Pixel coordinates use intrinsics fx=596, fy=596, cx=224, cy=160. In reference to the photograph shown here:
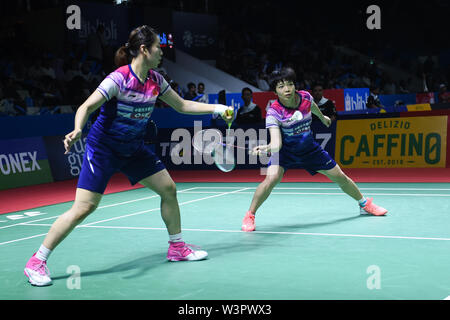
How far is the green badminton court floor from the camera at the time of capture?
160 inches

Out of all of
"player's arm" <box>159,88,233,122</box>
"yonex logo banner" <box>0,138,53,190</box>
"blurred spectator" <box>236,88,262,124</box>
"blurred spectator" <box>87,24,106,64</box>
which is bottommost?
"yonex logo banner" <box>0,138,53,190</box>

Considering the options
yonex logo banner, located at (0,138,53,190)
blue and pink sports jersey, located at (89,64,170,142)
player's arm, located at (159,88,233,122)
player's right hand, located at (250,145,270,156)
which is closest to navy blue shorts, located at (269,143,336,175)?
player's right hand, located at (250,145,270,156)

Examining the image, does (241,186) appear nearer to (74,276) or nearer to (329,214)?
(329,214)

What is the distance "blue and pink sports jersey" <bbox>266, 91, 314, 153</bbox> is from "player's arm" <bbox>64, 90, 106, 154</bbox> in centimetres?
230

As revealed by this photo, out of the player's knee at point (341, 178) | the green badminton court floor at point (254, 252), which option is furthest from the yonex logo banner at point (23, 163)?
the player's knee at point (341, 178)

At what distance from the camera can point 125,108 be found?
4.54 m

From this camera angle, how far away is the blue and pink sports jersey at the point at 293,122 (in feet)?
20.3

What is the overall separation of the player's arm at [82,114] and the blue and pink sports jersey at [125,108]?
4.8 inches

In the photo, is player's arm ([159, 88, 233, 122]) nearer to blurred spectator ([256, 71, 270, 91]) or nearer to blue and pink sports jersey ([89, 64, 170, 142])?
blue and pink sports jersey ([89, 64, 170, 142])

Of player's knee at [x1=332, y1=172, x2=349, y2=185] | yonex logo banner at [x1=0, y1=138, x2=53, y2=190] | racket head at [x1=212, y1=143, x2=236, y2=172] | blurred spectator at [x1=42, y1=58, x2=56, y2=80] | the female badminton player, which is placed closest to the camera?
racket head at [x1=212, y1=143, x2=236, y2=172]

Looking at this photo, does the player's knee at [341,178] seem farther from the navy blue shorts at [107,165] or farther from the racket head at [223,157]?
the navy blue shorts at [107,165]

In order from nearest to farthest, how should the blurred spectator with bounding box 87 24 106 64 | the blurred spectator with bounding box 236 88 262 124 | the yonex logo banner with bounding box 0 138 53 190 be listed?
the yonex logo banner with bounding box 0 138 53 190
the blurred spectator with bounding box 236 88 262 124
the blurred spectator with bounding box 87 24 106 64
